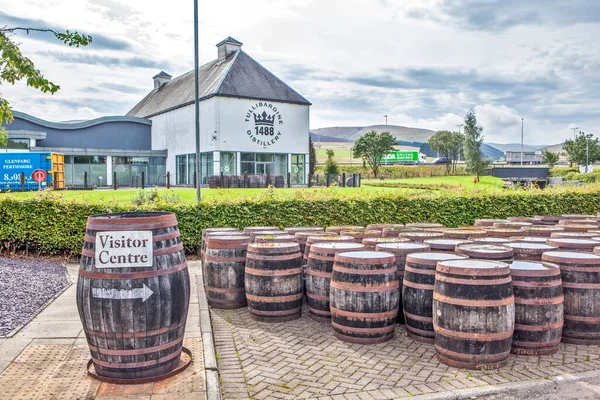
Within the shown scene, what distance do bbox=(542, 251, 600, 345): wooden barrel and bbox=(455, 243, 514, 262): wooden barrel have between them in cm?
69

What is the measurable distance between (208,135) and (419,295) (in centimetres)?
3494

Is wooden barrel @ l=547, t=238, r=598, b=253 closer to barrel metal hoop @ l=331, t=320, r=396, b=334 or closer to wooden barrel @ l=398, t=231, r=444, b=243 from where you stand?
wooden barrel @ l=398, t=231, r=444, b=243

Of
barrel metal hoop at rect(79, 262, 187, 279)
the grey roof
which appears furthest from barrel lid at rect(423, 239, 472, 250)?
the grey roof

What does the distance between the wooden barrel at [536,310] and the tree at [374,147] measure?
204 ft

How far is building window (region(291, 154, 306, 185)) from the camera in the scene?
42.9 meters

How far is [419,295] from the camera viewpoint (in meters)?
6.04

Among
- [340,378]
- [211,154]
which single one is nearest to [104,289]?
[340,378]

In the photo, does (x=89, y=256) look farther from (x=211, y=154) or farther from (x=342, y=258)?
(x=211, y=154)

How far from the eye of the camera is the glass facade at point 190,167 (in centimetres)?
3988

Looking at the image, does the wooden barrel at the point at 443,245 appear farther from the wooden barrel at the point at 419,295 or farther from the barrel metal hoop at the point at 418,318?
the barrel metal hoop at the point at 418,318

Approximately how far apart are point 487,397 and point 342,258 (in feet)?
7.32

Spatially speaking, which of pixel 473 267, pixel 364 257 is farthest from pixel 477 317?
pixel 364 257

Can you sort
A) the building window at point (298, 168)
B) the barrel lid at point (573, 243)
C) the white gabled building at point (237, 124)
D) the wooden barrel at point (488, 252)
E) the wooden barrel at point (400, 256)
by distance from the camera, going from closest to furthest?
the wooden barrel at point (488, 252)
the wooden barrel at point (400, 256)
the barrel lid at point (573, 243)
the white gabled building at point (237, 124)
the building window at point (298, 168)

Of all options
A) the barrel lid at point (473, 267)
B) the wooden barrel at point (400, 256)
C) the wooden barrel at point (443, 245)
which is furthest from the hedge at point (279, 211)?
the barrel lid at point (473, 267)
